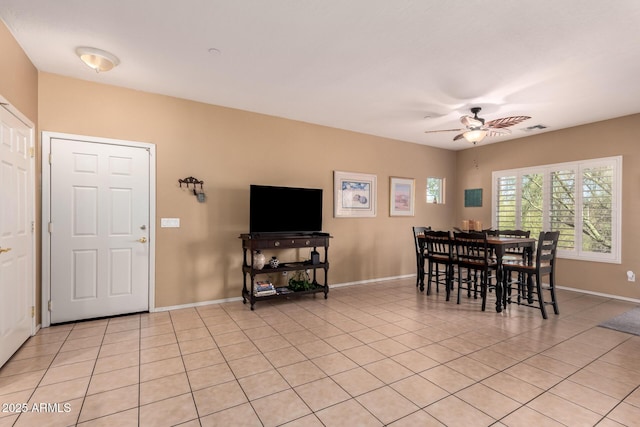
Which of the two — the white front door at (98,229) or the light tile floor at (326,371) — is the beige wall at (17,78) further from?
the light tile floor at (326,371)

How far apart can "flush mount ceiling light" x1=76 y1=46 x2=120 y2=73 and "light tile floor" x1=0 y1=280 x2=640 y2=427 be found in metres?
2.63

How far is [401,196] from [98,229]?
16.0 feet

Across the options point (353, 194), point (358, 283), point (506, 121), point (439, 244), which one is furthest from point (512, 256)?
point (353, 194)

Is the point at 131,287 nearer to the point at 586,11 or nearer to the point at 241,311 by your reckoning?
the point at 241,311

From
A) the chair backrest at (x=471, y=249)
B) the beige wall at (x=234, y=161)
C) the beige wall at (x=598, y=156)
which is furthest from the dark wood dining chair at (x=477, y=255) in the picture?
the beige wall at (x=598, y=156)

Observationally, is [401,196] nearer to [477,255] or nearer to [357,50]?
[477,255]

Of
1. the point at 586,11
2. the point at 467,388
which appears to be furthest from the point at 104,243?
the point at 586,11

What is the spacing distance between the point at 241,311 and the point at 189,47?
296cm

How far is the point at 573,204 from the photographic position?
5090mm

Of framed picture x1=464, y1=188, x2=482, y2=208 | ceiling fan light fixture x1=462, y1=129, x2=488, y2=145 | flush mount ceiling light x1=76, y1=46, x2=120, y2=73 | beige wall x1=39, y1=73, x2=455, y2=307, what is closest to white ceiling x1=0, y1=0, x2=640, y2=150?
flush mount ceiling light x1=76, y1=46, x2=120, y2=73

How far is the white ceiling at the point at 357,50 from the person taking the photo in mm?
2283

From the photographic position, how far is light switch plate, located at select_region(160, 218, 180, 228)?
3.92 m

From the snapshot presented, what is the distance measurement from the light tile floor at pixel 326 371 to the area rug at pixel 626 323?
0.12 metres

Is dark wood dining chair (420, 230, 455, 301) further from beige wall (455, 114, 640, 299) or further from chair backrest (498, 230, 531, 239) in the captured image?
beige wall (455, 114, 640, 299)
